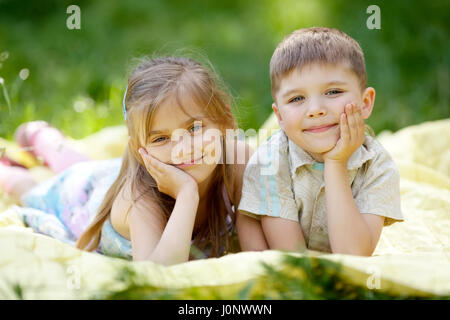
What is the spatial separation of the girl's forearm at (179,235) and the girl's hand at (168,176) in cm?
3

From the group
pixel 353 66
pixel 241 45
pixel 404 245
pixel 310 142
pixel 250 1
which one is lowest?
pixel 404 245

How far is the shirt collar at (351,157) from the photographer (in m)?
1.64

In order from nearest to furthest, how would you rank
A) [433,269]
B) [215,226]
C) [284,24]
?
[433,269]
[215,226]
[284,24]

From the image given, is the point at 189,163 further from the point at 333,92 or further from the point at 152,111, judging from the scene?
the point at 333,92

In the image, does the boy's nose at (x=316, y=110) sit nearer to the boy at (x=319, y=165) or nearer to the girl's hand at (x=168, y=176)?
the boy at (x=319, y=165)

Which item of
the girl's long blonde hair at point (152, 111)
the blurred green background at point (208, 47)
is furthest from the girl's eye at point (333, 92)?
the blurred green background at point (208, 47)

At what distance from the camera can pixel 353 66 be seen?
5.29ft

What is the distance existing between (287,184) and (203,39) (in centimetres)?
330

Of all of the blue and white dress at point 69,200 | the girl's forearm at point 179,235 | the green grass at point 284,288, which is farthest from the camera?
the blue and white dress at point 69,200

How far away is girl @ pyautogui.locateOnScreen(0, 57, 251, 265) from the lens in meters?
1.61

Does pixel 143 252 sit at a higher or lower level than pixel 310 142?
lower
